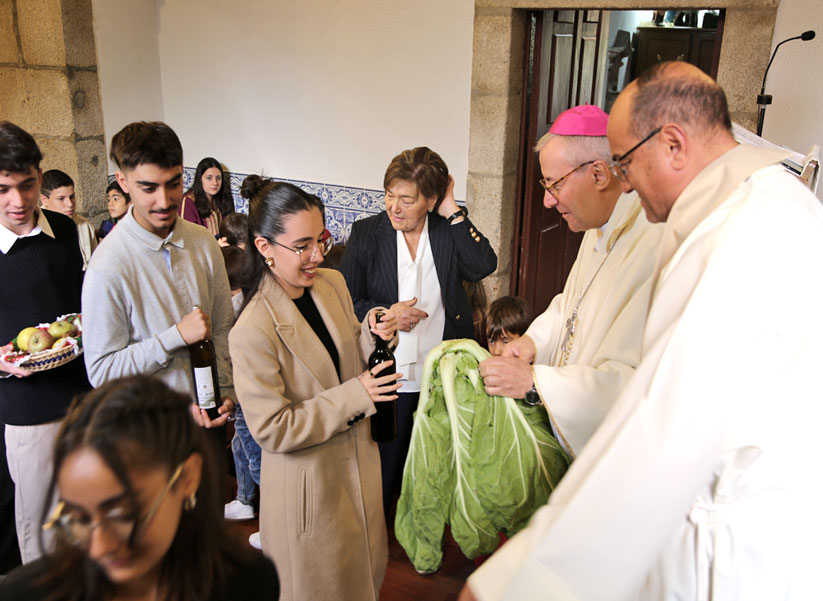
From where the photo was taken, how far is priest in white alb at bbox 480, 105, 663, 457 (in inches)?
82.2

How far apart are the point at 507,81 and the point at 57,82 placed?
383 centimetres

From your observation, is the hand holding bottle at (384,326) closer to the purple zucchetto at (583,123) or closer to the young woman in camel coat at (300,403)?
the young woman in camel coat at (300,403)

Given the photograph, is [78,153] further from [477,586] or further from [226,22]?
[477,586]

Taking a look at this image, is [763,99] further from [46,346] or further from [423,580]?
[46,346]

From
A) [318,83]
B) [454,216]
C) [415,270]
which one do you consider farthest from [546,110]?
[415,270]

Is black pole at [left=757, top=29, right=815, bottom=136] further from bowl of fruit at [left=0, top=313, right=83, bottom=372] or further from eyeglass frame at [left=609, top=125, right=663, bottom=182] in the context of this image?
bowl of fruit at [left=0, top=313, right=83, bottom=372]

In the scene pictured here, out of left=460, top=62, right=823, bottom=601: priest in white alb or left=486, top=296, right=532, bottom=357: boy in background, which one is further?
left=486, top=296, right=532, bottom=357: boy in background

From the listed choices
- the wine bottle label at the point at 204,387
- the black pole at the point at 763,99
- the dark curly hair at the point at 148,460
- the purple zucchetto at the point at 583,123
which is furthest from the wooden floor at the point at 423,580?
the black pole at the point at 763,99

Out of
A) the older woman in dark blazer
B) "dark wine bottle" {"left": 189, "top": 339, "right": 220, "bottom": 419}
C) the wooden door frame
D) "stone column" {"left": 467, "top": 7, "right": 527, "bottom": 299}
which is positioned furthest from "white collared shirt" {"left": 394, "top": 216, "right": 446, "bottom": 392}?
the wooden door frame

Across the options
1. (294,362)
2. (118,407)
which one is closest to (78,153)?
(294,362)

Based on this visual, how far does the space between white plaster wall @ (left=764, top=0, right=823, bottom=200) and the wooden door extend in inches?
65.9

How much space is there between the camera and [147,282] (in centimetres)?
256

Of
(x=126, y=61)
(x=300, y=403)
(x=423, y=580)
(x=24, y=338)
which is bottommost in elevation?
(x=423, y=580)

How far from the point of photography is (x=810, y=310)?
1451 millimetres
